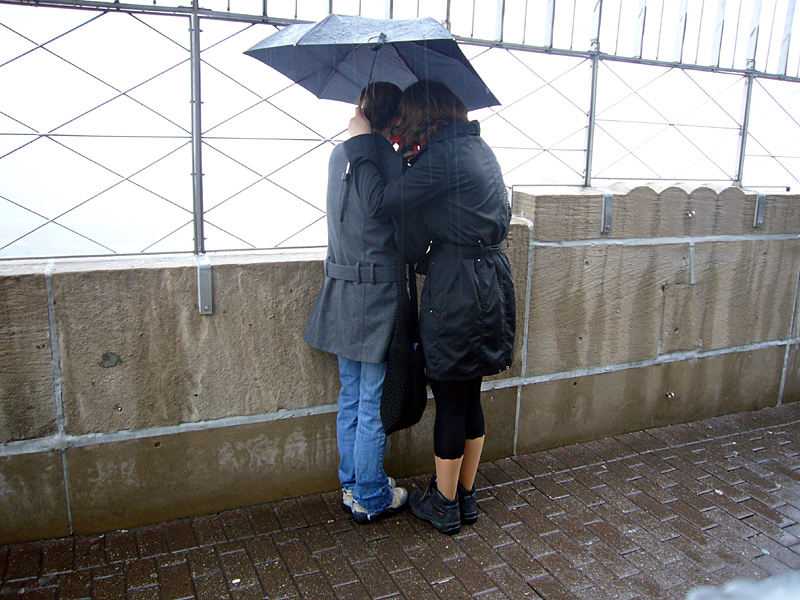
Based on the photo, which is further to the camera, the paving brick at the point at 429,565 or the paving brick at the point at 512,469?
the paving brick at the point at 512,469

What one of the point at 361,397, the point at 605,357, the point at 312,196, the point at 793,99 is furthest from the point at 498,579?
the point at 793,99

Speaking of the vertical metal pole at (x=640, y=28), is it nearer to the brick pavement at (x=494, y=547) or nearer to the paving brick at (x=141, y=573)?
the brick pavement at (x=494, y=547)

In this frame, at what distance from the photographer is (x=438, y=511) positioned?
10.5 ft

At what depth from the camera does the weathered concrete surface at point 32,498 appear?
290 cm

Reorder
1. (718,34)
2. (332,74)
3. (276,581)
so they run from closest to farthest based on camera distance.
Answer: (276,581) → (332,74) → (718,34)

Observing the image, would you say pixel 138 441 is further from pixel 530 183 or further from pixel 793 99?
pixel 793 99

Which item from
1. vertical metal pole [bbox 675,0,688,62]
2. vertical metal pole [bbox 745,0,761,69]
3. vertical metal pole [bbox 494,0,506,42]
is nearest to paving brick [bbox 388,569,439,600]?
vertical metal pole [bbox 494,0,506,42]

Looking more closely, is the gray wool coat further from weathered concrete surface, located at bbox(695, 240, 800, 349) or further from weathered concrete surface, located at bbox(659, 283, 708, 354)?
weathered concrete surface, located at bbox(695, 240, 800, 349)

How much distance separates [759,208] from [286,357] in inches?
133

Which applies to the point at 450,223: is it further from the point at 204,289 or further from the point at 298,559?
the point at 298,559

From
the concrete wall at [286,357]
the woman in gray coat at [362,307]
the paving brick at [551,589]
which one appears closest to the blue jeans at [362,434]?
Result: the woman in gray coat at [362,307]

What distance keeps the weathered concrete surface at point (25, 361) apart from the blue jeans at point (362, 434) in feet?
4.35

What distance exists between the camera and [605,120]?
4.28 m

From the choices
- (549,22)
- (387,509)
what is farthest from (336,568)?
(549,22)
